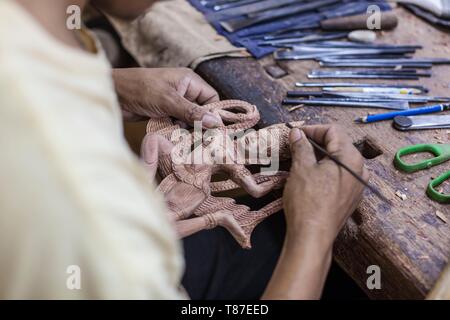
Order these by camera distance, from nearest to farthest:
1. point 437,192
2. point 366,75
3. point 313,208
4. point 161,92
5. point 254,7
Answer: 1. point 313,208
2. point 437,192
3. point 161,92
4. point 366,75
5. point 254,7

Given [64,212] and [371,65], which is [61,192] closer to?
[64,212]

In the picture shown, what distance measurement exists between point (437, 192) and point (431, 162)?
0.30 ft

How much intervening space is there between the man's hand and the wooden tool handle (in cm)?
50

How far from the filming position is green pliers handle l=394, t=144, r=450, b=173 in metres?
1.09

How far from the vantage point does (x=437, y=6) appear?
1601 mm

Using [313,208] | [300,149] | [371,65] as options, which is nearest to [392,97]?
[371,65]

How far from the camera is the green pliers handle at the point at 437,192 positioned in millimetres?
1028

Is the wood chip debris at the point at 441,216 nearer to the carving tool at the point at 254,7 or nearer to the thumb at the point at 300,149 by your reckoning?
the thumb at the point at 300,149

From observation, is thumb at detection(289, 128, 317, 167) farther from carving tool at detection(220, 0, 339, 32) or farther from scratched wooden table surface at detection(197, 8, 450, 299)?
carving tool at detection(220, 0, 339, 32)

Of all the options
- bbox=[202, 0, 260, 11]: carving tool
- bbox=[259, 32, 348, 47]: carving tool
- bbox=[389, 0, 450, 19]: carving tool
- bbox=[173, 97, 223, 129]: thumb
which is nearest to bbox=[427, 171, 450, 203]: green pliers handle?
bbox=[173, 97, 223, 129]: thumb

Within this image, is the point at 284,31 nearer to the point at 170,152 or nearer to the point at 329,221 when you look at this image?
the point at 170,152
